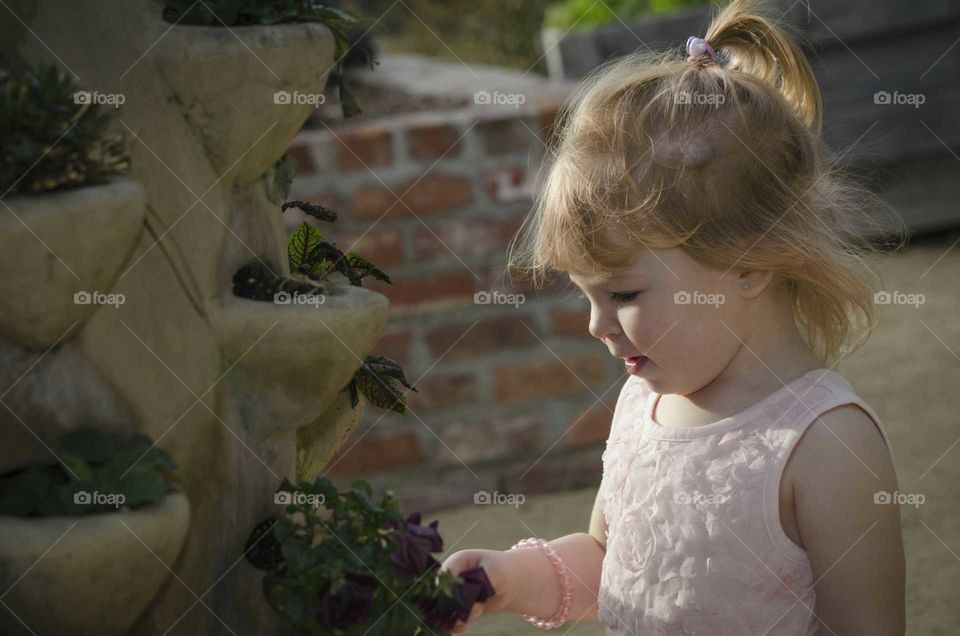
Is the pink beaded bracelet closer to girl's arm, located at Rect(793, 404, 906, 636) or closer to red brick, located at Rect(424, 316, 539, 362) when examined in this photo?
girl's arm, located at Rect(793, 404, 906, 636)

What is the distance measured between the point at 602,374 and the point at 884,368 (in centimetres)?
140

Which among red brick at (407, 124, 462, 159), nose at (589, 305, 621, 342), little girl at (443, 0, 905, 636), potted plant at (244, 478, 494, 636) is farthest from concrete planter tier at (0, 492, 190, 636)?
red brick at (407, 124, 462, 159)

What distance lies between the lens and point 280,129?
104 cm

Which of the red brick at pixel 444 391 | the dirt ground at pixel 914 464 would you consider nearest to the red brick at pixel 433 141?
the red brick at pixel 444 391

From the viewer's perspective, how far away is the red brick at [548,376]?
2.98 m

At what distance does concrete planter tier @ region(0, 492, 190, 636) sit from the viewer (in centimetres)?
86

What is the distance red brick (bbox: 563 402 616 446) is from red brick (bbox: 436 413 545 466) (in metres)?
0.08

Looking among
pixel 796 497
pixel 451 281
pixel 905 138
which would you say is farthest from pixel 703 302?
pixel 905 138

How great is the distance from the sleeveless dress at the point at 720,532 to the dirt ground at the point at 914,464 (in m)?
0.48

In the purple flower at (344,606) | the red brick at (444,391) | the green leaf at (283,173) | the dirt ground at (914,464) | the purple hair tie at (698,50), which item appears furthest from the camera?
the red brick at (444,391)

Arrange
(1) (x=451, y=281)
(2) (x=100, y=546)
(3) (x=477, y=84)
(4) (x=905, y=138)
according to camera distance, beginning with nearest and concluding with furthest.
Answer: (2) (x=100, y=546)
(1) (x=451, y=281)
(3) (x=477, y=84)
(4) (x=905, y=138)

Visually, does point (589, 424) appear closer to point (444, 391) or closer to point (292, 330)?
point (444, 391)

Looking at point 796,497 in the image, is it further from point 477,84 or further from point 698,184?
point 477,84

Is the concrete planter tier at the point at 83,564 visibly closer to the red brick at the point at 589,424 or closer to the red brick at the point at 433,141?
the red brick at the point at 433,141
